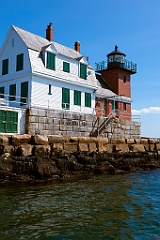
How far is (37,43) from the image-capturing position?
2327 cm

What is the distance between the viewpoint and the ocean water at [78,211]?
7.10 meters

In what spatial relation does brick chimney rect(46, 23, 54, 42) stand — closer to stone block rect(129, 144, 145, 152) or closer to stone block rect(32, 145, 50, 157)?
stone block rect(129, 144, 145, 152)

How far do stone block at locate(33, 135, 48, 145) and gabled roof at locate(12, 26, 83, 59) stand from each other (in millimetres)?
8705

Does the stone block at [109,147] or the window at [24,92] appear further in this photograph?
the window at [24,92]

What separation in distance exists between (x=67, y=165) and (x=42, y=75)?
868cm

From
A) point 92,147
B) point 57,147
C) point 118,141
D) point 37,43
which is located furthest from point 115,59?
point 57,147

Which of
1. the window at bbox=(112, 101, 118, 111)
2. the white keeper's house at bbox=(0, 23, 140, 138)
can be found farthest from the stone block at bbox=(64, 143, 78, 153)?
the window at bbox=(112, 101, 118, 111)

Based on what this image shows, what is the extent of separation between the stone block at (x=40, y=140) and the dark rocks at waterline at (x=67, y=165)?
1.03 metres

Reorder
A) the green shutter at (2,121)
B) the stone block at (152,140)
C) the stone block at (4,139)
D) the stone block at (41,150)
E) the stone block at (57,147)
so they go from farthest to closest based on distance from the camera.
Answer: the stone block at (152,140), the stone block at (57,147), the green shutter at (2,121), the stone block at (41,150), the stone block at (4,139)

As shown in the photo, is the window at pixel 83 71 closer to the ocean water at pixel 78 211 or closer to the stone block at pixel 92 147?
the stone block at pixel 92 147

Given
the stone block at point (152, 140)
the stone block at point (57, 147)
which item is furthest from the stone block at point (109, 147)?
the stone block at point (152, 140)

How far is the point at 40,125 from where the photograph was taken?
18.3 metres

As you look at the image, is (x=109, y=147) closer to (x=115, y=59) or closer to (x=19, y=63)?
(x=19, y=63)

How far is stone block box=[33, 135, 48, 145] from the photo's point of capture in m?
16.4
